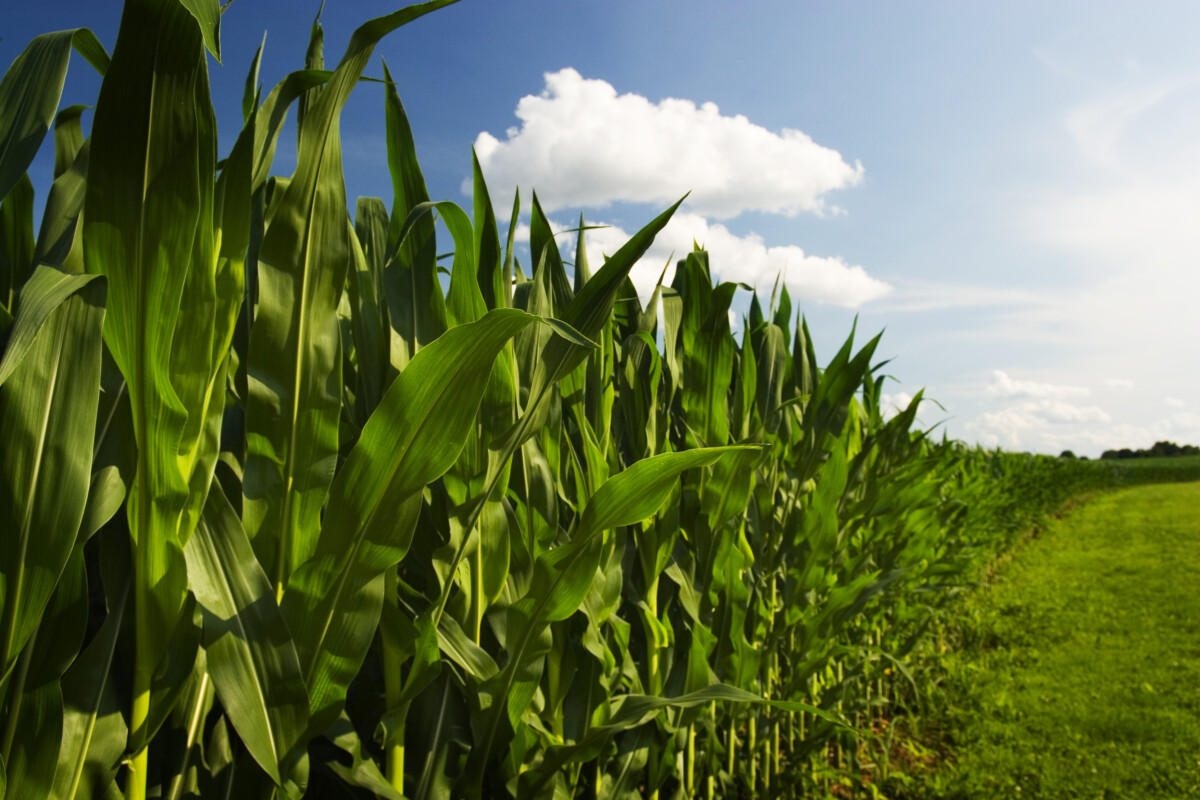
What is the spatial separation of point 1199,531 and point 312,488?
43.2 ft

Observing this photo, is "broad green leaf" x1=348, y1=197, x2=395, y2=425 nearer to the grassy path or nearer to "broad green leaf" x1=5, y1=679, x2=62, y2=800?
"broad green leaf" x1=5, y1=679, x2=62, y2=800

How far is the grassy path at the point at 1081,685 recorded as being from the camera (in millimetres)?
2803

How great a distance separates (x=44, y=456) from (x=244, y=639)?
8.5 inches

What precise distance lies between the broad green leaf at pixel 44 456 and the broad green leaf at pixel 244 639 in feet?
0.34

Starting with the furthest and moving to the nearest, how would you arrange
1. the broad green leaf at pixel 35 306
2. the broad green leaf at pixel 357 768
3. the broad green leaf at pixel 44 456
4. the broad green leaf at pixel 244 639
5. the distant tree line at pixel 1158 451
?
the distant tree line at pixel 1158 451, the broad green leaf at pixel 357 768, the broad green leaf at pixel 244 639, the broad green leaf at pixel 44 456, the broad green leaf at pixel 35 306

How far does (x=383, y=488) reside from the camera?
24.6 inches

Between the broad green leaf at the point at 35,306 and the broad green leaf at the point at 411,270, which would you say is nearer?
the broad green leaf at the point at 35,306

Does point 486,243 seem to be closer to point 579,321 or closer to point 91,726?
point 579,321

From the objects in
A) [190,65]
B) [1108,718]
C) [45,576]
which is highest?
[190,65]

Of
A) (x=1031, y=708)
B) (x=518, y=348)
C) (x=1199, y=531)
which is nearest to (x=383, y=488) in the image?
(x=518, y=348)

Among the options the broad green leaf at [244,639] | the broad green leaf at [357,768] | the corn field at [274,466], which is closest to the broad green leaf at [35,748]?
the corn field at [274,466]

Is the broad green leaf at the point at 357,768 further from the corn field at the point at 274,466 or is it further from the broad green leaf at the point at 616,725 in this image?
the broad green leaf at the point at 616,725

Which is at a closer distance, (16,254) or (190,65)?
(190,65)

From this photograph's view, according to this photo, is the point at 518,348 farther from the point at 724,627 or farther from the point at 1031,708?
the point at 1031,708
